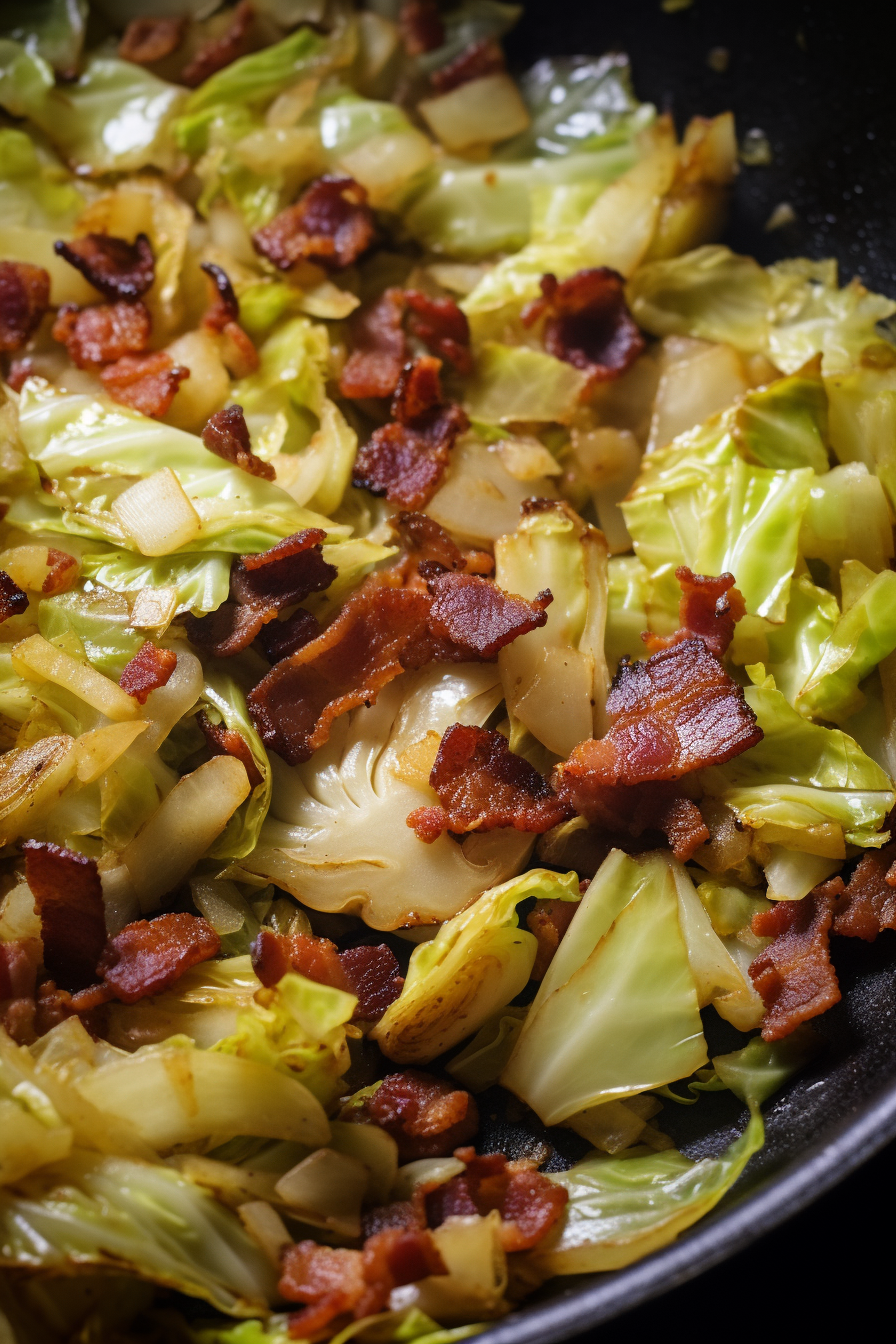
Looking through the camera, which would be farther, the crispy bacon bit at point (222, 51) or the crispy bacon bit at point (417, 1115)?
the crispy bacon bit at point (222, 51)

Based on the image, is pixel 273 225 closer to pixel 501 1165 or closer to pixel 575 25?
pixel 575 25

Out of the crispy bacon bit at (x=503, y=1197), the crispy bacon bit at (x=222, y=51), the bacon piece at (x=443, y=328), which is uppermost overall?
the crispy bacon bit at (x=222, y=51)

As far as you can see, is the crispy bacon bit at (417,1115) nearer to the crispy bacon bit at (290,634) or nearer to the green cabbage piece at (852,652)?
the crispy bacon bit at (290,634)

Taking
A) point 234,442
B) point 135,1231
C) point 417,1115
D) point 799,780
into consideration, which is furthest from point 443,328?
point 135,1231

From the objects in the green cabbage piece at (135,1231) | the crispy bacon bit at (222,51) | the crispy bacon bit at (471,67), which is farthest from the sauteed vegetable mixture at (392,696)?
the crispy bacon bit at (471,67)

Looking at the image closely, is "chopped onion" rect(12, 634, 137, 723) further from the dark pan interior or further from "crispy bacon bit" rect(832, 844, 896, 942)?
"crispy bacon bit" rect(832, 844, 896, 942)

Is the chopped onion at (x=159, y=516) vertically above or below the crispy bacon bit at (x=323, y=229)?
below

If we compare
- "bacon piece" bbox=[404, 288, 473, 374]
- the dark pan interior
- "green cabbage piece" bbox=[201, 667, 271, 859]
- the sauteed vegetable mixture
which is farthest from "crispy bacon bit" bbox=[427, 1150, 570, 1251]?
"bacon piece" bbox=[404, 288, 473, 374]
